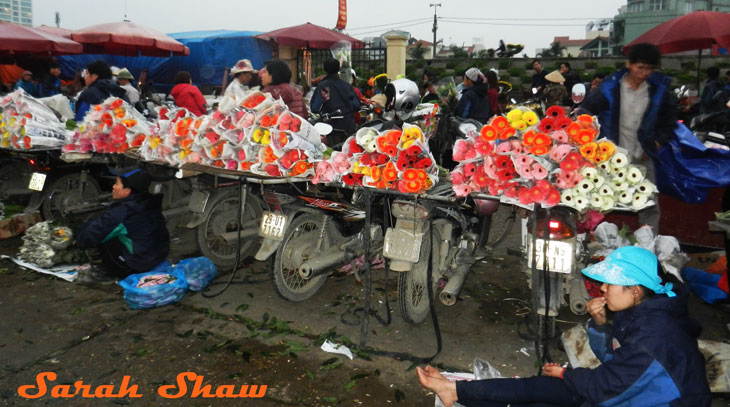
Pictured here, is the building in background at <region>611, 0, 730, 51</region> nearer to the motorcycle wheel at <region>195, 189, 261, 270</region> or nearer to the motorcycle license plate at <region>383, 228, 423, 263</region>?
the motorcycle wheel at <region>195, 189, 261, 270</region>

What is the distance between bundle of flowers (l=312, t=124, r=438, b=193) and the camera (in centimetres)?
395

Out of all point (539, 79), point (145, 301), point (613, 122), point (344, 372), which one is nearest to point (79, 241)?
point (145, 301)

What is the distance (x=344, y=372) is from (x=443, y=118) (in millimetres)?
4021

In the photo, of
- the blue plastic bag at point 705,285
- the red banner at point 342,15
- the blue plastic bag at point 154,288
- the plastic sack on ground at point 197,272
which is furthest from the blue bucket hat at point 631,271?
the red banner at point 342,15

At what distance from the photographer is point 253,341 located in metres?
4.34

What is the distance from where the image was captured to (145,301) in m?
4.84

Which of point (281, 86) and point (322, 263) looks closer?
point (322, 263)

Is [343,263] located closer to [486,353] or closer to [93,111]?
[486,353]

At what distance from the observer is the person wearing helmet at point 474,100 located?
805 cm

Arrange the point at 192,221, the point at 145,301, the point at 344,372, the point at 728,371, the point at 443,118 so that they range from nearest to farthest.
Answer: the point at 728,371, the point at 344,372, the point at 145,301, the point at 192,221, the point at 443,118

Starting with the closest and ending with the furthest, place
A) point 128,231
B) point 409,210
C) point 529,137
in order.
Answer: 1. point 529,137
2. point 409,210
3. point 128,231

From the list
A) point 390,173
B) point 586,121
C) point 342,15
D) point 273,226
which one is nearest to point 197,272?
point 273,226

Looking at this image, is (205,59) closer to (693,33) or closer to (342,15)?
(342,15)

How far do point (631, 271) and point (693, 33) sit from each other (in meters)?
8.64
